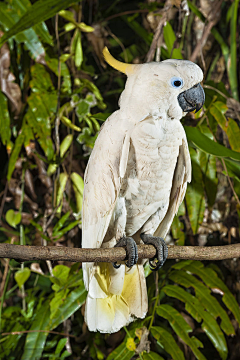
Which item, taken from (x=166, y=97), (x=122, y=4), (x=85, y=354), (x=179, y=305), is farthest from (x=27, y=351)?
(x=122, y=4)

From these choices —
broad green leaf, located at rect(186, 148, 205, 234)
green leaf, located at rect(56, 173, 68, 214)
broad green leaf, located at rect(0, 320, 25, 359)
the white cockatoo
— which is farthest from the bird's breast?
broad green leaf, located at rect(0, 320, 25, 359)

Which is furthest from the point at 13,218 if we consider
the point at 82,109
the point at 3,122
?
the point at 82,109

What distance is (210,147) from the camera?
914 mm

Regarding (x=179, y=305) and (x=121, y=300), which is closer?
(x=121, y=300)

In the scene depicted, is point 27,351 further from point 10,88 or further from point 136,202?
point 10,88

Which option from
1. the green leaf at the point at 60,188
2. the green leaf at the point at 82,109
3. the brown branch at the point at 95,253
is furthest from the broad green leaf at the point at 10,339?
the green leaf at the point at 82,109

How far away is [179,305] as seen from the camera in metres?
1.56

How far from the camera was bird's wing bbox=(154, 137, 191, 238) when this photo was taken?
2.99ft

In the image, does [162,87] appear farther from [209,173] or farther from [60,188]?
[60,188]

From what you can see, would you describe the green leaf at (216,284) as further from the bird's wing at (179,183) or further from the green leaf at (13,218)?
the green leaf at (13,218)

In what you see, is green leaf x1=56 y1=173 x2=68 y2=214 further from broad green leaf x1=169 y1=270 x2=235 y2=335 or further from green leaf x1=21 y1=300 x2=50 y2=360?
broad green leaf x1=169 y1=270 x2=235 y2=335

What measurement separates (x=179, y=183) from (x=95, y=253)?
371 millimetres

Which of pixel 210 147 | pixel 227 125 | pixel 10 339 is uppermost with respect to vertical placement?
pixel 227 125

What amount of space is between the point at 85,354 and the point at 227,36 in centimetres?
173
